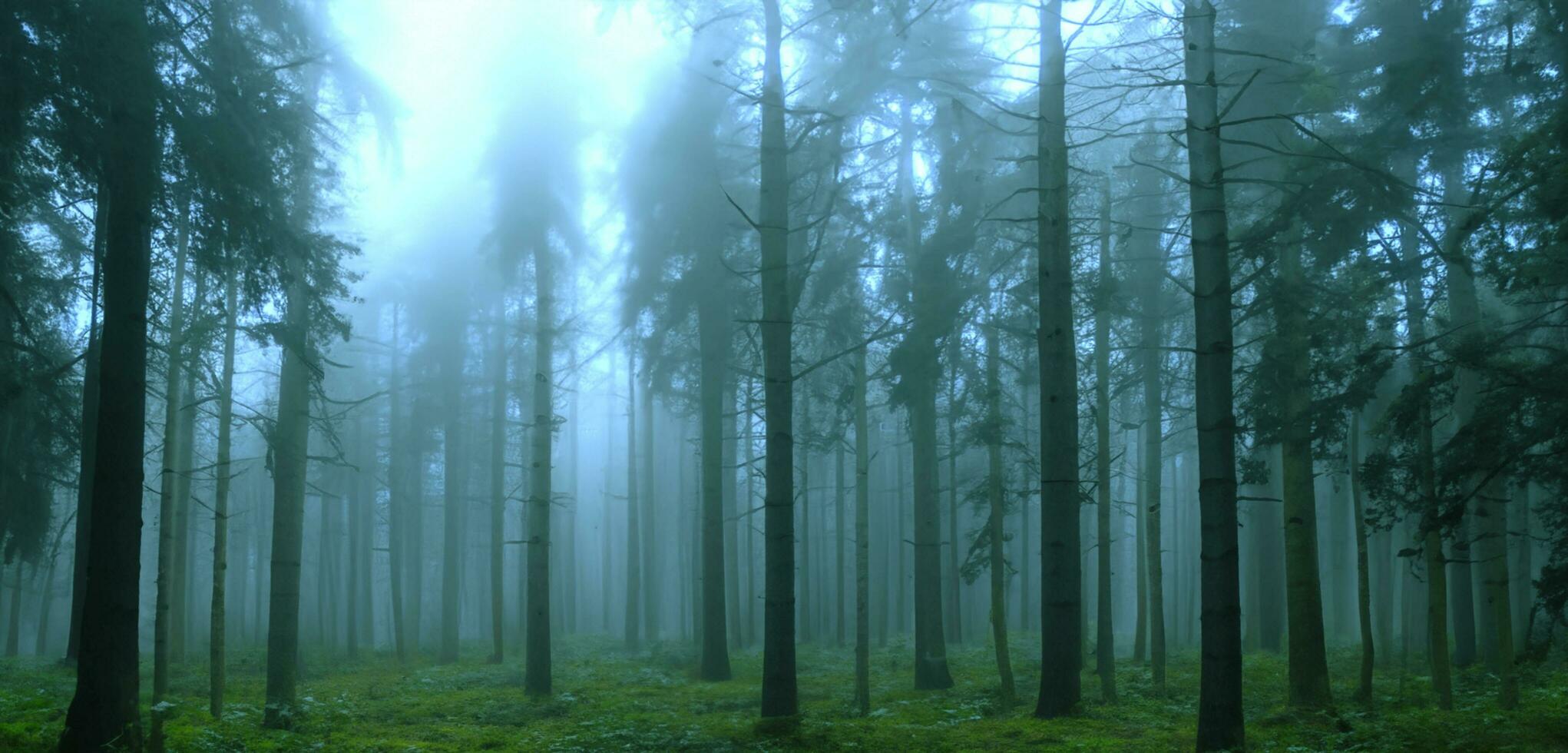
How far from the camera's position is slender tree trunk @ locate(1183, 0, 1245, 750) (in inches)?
326

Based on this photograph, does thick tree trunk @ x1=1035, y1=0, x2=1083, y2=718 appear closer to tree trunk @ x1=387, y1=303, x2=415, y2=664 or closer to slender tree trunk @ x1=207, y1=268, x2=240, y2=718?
slender tree trunk @ x1=207, y1=268, x2=240, y2=718

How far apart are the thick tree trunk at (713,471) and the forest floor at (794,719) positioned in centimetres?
81

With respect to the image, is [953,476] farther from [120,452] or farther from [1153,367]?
[120,452]

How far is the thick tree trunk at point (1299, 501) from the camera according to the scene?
468 inches

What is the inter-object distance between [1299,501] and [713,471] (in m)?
11.0

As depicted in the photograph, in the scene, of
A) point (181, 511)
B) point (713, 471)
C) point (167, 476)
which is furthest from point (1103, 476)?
point (181, 511)

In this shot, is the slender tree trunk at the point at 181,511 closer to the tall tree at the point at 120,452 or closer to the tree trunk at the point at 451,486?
the tree trunk at the point at 451,486

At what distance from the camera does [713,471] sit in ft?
67.3

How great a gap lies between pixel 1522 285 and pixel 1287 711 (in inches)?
197

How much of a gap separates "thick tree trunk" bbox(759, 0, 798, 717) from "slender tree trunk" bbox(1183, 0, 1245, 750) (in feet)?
14.3

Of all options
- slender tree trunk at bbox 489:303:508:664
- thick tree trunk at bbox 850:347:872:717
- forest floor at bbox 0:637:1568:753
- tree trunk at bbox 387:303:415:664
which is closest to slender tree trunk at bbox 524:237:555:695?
forest floor at bbox 0:637:1568:753

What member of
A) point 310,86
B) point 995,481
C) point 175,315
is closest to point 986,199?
point 995,481

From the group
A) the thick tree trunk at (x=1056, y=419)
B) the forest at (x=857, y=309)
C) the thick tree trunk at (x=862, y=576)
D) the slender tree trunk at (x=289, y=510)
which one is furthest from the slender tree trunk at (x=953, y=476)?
the slender tree trunk at (x=289, y=510)

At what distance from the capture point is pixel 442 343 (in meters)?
29.4
